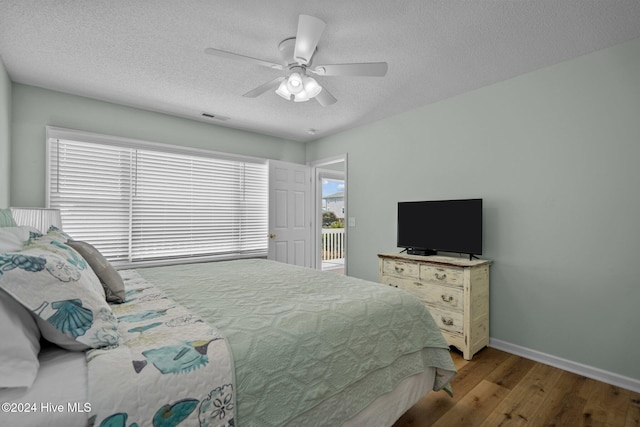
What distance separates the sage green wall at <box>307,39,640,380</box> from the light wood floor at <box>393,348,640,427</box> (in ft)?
0.96

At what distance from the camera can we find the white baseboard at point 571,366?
2.13 m

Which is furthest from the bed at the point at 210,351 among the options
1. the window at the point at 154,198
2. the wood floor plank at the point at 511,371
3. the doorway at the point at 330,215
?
the doorway at the point at 330,215

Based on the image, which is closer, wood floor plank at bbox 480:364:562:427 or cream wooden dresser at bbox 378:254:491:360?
wood floor plank at bbox 480:364:562:427

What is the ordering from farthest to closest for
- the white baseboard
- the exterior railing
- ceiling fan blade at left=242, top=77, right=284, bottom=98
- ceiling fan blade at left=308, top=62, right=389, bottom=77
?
the exterior railing
ceiling fan blade at left=242, top=77, right=284, bottom=98
the white baseboard
ceiling fan blade at left=308, top=62, right=389, bottom=77

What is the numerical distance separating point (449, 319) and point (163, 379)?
250 cm

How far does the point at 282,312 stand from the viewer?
135cm

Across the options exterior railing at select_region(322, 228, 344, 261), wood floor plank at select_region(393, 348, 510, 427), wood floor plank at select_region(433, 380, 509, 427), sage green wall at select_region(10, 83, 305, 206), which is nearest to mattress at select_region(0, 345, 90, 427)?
wood floor plank at select_region(393, 348, 510, 427)

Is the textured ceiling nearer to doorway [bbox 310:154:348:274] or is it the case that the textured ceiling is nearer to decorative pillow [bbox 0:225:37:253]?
decorative pillow [bbox 0:225:37:253]

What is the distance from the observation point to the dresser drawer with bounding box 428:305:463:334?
2626mm

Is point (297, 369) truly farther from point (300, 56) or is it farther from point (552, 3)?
point (552, 3)

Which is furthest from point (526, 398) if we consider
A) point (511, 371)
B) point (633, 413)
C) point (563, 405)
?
point (633, 413)

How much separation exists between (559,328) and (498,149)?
1.66 metres

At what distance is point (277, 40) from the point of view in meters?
2.16

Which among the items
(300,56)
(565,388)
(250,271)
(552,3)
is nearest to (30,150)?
(250,271)
